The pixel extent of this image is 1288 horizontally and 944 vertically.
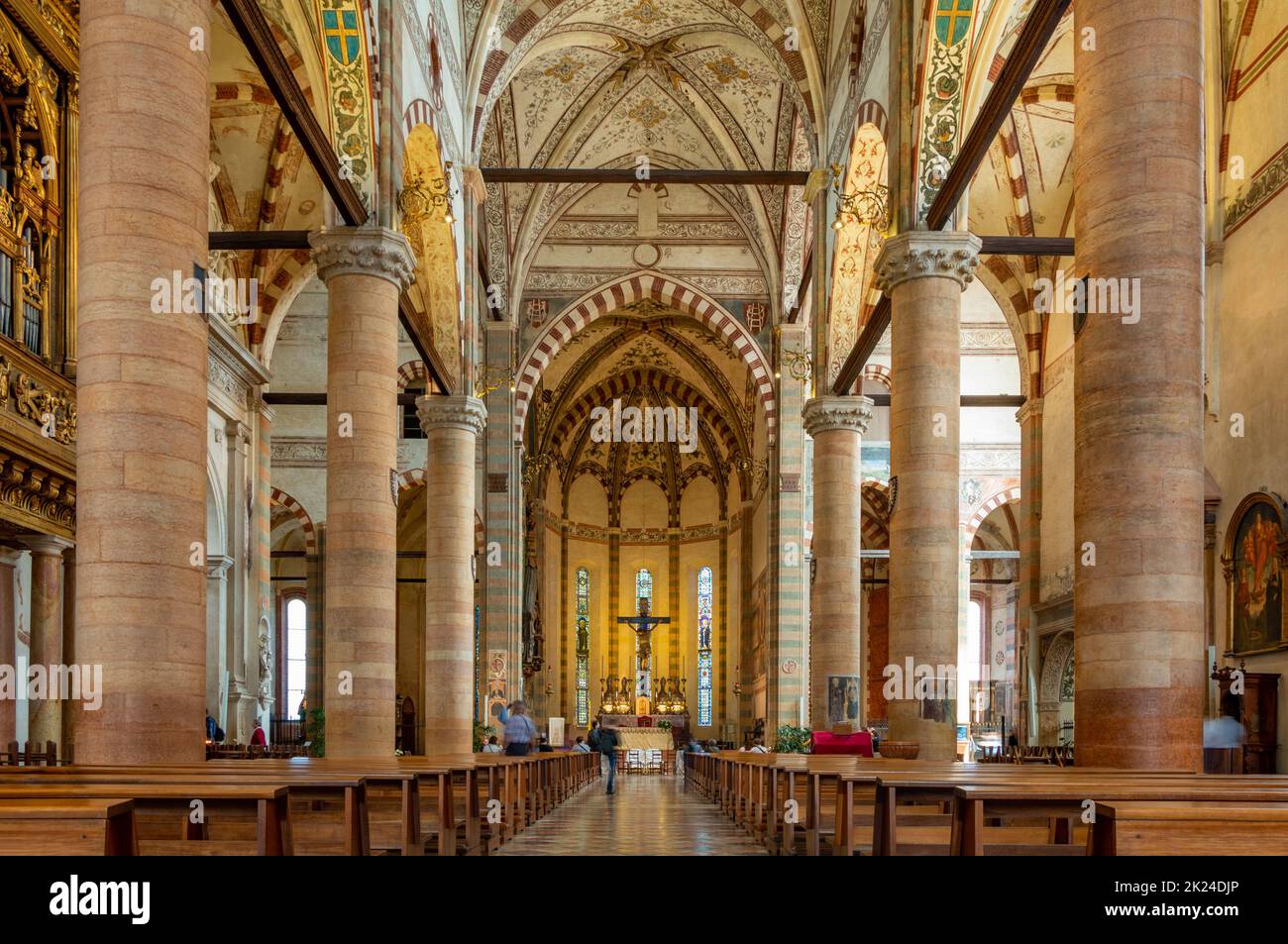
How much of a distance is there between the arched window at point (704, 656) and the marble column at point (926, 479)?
2909 cm

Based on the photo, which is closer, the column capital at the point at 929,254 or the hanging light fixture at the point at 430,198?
the column capital at the point at 929,254

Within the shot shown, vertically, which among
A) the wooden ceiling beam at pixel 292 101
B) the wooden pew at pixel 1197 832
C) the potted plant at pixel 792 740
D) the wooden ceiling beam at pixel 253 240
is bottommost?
the potted plant at pixel 792 740

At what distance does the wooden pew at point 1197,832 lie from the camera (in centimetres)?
390

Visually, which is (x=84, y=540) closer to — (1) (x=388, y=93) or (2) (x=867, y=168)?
(1) (x=388, y=93)

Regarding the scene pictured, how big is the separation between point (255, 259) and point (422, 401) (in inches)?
215

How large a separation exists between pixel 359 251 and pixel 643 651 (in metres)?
27.7

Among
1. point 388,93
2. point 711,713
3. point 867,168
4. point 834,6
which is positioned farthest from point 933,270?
point 711,713

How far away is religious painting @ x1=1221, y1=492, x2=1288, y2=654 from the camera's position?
16.1 metres

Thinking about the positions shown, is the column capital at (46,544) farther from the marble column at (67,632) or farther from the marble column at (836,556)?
the marble column at (836,556)

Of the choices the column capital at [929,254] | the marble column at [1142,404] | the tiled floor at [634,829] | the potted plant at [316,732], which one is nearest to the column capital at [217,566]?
the potted plant at [316,732]

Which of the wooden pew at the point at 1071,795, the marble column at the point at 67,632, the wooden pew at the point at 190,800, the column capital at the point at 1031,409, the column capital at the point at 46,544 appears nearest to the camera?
the wooden pew at the point at 190,800

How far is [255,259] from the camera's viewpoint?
77.9 ft

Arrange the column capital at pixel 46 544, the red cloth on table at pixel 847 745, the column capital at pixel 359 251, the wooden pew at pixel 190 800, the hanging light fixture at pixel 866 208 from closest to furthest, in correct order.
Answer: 1. the wooden pew at pixel 190 800
2. the column capital at pixel 359 251
3. the red cloth on table at pixel 847 745
4. the column capital at pixel 46 544
5. the hanging light fixture at pixel 866 208

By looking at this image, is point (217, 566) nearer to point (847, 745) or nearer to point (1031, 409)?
point (847, 745)
